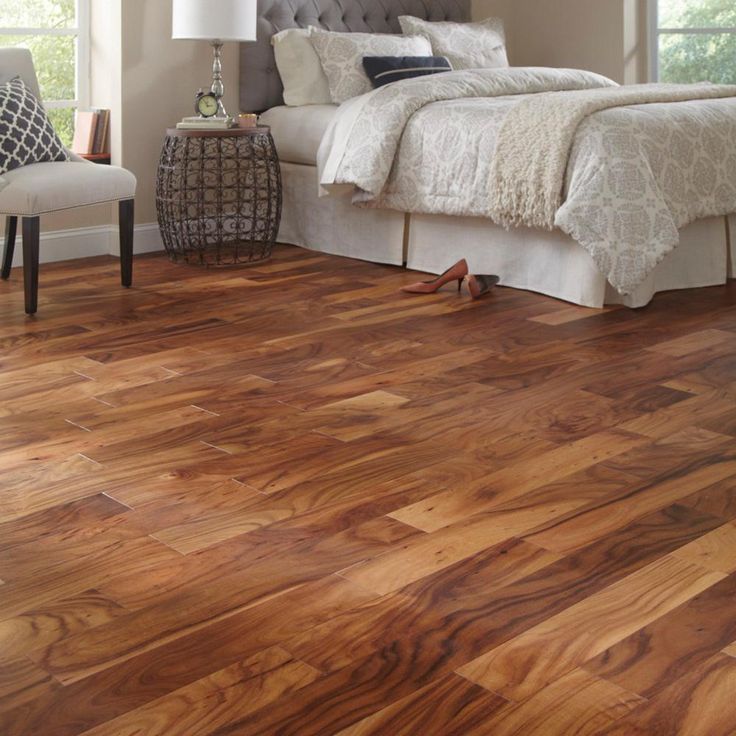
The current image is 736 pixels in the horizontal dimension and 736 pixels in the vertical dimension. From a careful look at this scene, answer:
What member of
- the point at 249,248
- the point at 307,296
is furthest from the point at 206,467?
the point at 249,248

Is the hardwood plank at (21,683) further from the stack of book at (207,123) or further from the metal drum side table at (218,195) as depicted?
the stack of book at (207,123)

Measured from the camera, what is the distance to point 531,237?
4188mm

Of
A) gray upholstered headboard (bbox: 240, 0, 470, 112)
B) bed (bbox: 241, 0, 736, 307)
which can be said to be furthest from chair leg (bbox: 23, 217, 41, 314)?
gray upholstered headboard (bbox: 240, 0, 470, 112)

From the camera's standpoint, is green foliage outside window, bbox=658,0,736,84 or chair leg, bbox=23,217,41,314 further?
green foliage outside window, bbox=658,0,736,84

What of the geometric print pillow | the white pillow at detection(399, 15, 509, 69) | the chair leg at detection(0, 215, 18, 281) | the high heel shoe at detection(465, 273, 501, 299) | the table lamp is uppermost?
the white pillow at detection(399, 15, 509, 69)

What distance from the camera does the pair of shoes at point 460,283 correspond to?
411cm

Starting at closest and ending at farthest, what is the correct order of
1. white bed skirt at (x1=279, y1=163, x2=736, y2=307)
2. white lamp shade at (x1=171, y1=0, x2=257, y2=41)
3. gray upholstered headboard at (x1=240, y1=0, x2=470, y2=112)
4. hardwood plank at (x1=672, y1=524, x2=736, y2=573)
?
hardwood plank at (x1=672, y1=524, x2=736, y2=573) < white bed skirt at (x1=279, y1=163, x2=736, y2=307) < white lamp shade at (x1=171, y1=0, x2=257, y2=41) < gray upholstered headboard at (x1=240, y1=0, x2=470, y2=112)

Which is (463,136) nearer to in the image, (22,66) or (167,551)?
(22,66)

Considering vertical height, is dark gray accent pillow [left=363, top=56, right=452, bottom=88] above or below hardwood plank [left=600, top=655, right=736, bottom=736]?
above

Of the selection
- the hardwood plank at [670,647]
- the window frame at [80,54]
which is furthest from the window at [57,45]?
the hardwood plank at [670,647]

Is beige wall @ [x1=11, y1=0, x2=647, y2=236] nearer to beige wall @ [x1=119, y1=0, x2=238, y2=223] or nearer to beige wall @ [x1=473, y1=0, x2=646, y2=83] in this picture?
beige wall @ [x1=119, y1=0, x2=238, y2=223]

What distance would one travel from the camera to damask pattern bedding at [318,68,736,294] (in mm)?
3791

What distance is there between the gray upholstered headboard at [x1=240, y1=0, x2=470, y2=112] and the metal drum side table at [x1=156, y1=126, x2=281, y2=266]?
36cm

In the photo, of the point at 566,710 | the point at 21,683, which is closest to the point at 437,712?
the point at 566,710
